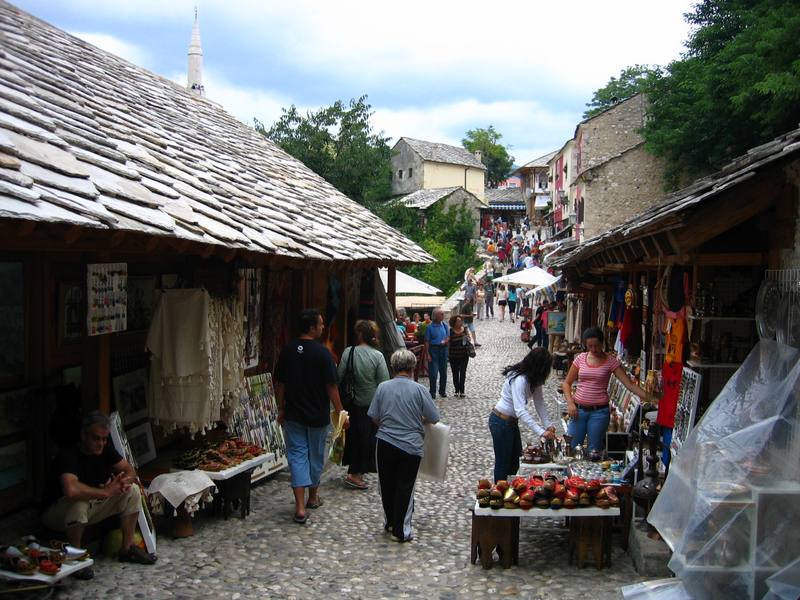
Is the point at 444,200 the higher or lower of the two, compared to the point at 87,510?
higher

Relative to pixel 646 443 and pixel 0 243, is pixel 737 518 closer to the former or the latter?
pixel 646 443

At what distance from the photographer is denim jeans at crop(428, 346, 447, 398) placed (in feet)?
48.3

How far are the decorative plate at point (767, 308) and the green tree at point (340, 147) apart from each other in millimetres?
23471

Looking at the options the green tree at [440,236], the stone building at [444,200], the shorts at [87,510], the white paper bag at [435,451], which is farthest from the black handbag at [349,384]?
the stone building at [444,200]

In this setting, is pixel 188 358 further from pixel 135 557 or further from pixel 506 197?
pixel 506 197

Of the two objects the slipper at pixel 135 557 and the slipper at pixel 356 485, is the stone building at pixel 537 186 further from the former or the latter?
the slipper at pixel 135 557

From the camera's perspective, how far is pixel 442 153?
6306cm

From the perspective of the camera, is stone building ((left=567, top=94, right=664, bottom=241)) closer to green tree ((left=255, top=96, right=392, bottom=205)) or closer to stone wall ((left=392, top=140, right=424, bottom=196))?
green tree ((left=255, top=96, right=392, bottom=205))

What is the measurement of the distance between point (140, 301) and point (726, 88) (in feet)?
52.3

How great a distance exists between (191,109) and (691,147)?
14.5 metres

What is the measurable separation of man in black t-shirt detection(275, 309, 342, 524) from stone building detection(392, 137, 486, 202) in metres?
53.8

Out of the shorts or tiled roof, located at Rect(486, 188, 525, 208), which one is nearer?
the shorts

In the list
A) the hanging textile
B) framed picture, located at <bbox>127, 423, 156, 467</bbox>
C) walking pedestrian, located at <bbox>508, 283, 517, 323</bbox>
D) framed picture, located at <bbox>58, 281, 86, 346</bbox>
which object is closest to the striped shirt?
the hanging textile

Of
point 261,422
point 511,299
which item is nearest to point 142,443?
point 261,422
